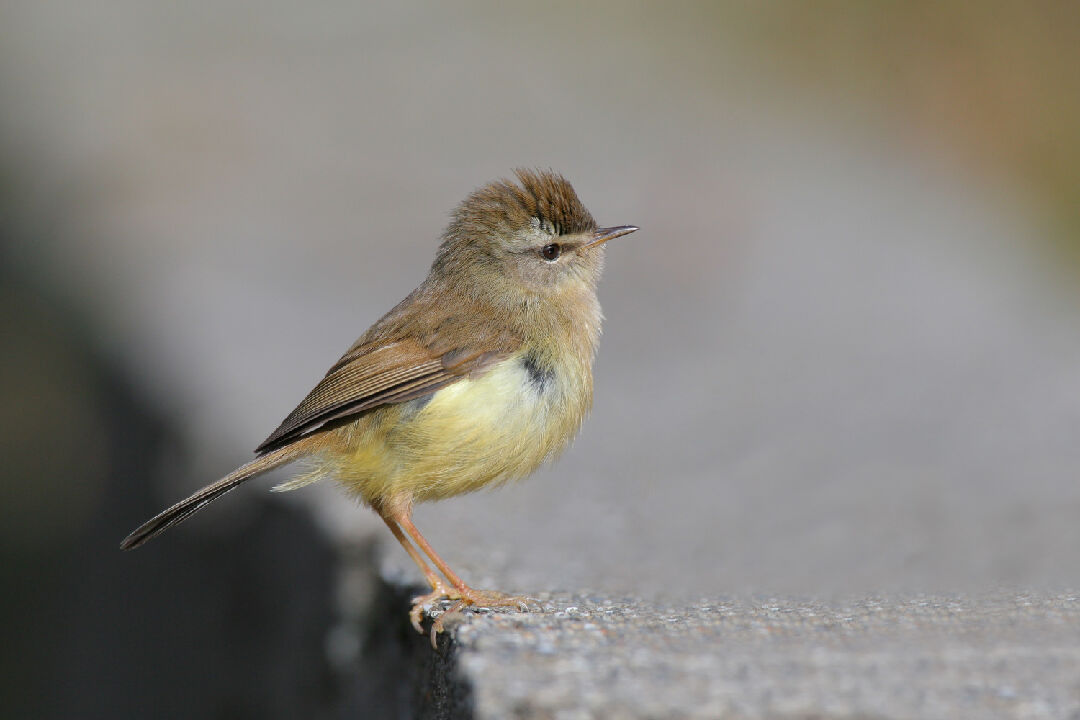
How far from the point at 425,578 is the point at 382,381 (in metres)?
0.72

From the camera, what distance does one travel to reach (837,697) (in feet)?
9.57

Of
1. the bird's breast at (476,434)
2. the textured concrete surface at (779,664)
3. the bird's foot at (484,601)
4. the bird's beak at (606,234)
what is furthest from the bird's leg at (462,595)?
the bird's beak at (606,234)

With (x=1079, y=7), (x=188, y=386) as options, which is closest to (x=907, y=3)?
(x=1079, y=7)

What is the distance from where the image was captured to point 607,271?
34.8ft

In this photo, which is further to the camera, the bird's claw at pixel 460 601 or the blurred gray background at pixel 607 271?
the blurred gray background at pixel 607 271

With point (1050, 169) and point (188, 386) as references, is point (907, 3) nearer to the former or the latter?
point (1050, 169)

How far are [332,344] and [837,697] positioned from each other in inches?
240

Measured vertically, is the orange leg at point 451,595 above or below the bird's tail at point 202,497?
below

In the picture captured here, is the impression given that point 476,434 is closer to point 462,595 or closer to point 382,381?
point 382,381

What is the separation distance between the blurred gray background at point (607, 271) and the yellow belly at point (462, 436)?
0.59 metres

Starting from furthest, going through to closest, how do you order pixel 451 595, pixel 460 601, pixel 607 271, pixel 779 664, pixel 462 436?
pixel 607 271, pixel 462 436, pixel 451 595, pixel 460 601, pixel 779 664

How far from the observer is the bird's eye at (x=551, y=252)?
5.66 meters

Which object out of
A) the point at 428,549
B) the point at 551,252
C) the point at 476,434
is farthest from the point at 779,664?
the point at 551,252

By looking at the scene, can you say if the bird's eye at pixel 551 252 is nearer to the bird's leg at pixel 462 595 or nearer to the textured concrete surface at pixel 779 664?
the bird's leg at pixel 462 595
